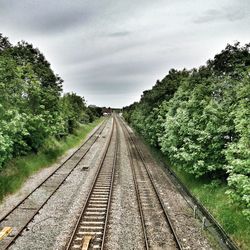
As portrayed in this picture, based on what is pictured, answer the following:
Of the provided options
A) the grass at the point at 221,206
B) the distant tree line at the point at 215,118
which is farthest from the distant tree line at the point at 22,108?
the grass at the point at 221,206

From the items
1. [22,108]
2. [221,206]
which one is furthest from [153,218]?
[22,108]

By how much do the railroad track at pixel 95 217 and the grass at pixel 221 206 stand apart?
5.38 m

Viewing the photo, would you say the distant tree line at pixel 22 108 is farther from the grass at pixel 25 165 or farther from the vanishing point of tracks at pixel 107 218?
the vanishing point of tracks at pixel 107 218

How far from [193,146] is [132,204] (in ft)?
17.2

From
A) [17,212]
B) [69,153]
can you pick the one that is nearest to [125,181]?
[17,212]

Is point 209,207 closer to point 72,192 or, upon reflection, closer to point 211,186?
point 211,186

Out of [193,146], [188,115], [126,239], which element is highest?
[188,115]

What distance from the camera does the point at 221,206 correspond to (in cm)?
1755

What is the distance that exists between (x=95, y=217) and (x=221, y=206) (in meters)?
6.47

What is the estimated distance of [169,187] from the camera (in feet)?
76.5

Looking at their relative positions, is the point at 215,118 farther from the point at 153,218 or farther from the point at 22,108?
the point at 22,108

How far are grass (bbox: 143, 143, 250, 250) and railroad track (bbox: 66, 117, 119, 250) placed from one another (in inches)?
212

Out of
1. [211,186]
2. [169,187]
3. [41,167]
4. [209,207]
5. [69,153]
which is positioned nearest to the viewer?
[209,207]

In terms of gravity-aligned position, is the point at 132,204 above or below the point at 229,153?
below
